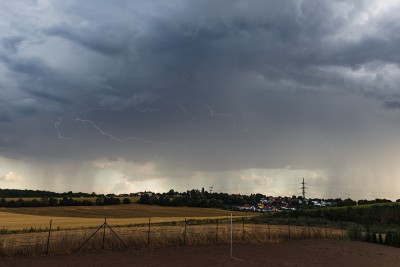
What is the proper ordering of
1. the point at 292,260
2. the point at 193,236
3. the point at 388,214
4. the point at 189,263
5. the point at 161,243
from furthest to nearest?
1. the point at 388,214
2. the point at 193,236
3. the point at 161,243
4. the point at 292,260
5. the point at 189,263

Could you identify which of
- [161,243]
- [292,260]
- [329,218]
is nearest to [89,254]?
[161,243]

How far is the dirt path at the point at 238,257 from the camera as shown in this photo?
24844mm

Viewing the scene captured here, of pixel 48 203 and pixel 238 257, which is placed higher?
pixel 48 203

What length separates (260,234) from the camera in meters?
40.2

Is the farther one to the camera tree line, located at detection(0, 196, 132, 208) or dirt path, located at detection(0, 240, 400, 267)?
tree line, located at detection(0, 196, 132, 208)

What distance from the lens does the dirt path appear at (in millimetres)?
24844

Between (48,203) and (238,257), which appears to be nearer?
(238,257)

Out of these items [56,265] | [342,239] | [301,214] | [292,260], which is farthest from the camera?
[301,214]

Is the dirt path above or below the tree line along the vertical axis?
below

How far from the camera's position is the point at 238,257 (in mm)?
28938

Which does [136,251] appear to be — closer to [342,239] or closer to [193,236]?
[193,236]

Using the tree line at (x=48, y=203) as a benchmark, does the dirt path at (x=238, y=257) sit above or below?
below

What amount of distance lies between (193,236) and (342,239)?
2036cm

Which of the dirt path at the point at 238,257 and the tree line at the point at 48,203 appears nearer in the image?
the dirt path at the point at 238,257
